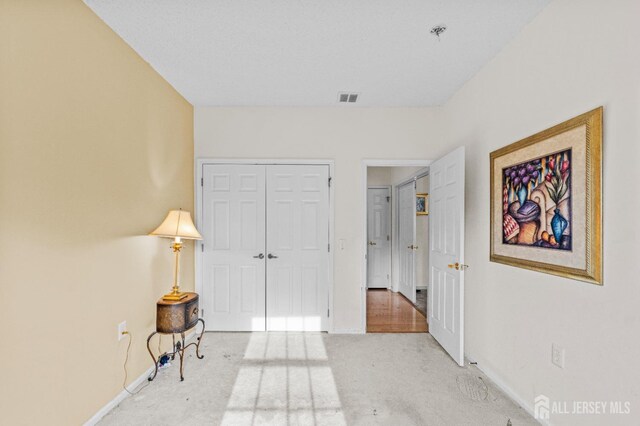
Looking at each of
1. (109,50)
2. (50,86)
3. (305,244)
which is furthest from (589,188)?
(109,50)

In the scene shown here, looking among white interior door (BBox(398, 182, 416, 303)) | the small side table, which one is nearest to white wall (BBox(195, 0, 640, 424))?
white interior door (BBox(398, 182, 416, 303))

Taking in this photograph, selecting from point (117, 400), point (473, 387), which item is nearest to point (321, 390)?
point (473, 387)

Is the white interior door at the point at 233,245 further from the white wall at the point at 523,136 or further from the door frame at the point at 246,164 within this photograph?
the white wall at the point at 523,136

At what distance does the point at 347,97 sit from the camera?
3.37m

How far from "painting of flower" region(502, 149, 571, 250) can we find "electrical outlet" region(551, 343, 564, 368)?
61 cm

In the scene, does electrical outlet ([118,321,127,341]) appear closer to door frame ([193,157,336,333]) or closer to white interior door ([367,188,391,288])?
door frame ([193,157,336,333])

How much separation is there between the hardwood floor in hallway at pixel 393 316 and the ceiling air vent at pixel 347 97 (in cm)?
267

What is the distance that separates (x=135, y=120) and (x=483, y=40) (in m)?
2.77

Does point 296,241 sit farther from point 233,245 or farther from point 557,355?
point 557,355

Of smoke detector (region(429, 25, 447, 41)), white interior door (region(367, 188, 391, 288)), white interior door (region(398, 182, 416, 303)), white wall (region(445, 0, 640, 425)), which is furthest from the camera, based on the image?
white interior door (region(367, 188, 391, 288))

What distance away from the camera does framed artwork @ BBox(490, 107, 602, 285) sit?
1.61m

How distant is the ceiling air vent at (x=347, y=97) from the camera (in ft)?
10.8

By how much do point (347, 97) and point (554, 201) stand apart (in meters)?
2.22

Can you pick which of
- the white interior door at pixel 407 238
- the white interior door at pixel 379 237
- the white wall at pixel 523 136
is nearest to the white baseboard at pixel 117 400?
the white wall at pixel 523 136
